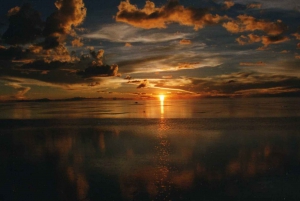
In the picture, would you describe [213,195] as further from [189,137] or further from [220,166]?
[189,137]

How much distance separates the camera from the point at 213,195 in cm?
1404

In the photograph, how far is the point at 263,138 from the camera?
31.3 m

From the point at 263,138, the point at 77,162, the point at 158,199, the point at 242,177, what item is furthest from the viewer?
the point at 263,138

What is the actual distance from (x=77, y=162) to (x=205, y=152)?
33.2ft

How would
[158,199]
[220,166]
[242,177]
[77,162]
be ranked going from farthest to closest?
[77,162], [220,166], [242,177], [158,199]

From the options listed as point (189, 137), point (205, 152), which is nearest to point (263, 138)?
point (189, 137)

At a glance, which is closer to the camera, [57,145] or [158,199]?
[158,199]

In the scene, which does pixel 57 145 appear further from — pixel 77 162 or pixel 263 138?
pixel 263 138

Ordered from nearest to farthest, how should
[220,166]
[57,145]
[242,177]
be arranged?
[242,177] → [220,166] → [57,145]

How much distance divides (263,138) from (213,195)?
1948 cm

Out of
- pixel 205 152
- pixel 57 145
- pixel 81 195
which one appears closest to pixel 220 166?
pixel 205 152

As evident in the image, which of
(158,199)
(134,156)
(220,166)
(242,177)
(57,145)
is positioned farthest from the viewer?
(57,145)

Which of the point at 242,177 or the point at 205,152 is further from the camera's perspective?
the point at 205,152

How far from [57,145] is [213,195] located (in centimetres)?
1884
